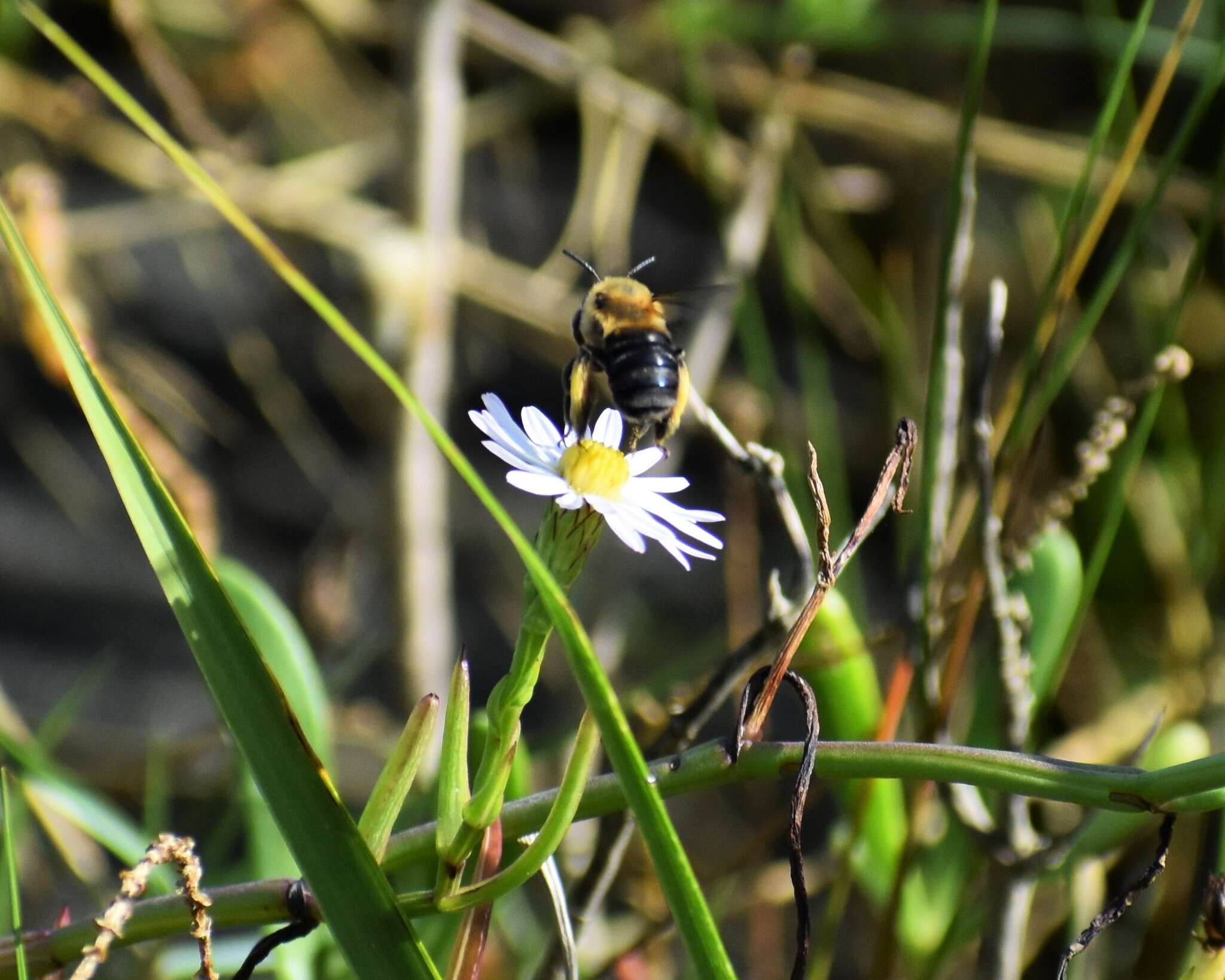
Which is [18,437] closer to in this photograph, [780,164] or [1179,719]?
[780,164]

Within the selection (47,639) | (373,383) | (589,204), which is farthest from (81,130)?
(47,639)

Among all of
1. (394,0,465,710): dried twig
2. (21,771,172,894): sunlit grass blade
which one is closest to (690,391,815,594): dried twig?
(21,771,172,894): sunlit grass blade

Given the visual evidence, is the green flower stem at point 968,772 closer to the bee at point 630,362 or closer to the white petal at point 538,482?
the white petal at point 538,482

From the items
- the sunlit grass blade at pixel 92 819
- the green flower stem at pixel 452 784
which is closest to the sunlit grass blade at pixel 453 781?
the green flower stem at pixel 452 784

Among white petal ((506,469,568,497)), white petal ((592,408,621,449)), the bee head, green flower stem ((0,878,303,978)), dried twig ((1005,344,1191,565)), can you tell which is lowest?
green flower stem ((0,878,303,978))

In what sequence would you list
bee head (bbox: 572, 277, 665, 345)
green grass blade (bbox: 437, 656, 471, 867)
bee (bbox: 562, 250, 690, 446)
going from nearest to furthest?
green grass blade (bbox: 437, 656, 471, 867), bee (bbox: 562, 250, 690, 446), bee head (bbox: 572, 277, 665, 345)

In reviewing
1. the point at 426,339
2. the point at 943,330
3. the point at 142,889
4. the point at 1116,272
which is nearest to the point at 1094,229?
the point at 1116,272

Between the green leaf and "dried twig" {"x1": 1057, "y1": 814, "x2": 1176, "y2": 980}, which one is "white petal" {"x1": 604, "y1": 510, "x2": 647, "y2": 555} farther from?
the green leaf
